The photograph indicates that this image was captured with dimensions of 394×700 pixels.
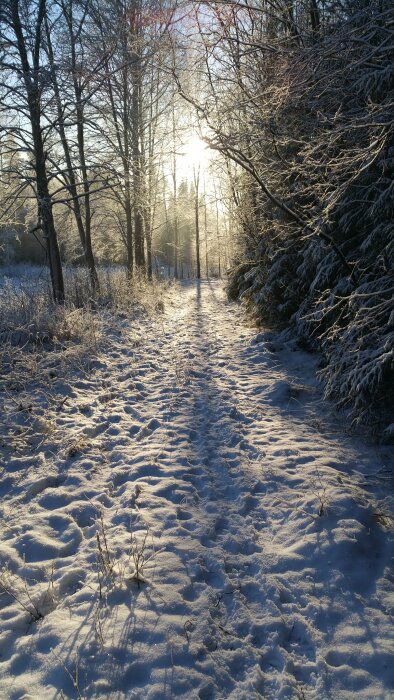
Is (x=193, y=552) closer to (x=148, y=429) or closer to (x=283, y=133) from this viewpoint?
(x=148, y=429)

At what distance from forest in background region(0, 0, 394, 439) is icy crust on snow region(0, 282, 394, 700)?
98 cm

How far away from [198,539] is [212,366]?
4.34 metres

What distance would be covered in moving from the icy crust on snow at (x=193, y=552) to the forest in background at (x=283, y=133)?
3.22ft

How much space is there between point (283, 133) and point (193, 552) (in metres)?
4.52

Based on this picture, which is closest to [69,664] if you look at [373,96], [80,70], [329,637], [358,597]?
[329,637]

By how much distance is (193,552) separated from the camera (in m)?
2.76

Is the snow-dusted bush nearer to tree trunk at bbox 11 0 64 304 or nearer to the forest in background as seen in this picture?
the forest in background

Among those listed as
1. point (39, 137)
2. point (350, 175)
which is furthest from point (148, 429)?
point (39, 137)

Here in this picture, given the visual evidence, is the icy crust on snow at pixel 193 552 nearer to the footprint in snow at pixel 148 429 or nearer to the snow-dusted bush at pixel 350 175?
the footprint in snow at pixel 148 429

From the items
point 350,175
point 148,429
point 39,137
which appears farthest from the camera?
point 39,137

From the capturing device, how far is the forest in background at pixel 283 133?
11.0ft

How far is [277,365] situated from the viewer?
21.6 feet

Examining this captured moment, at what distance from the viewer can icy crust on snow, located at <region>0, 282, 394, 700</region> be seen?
6.47 ft

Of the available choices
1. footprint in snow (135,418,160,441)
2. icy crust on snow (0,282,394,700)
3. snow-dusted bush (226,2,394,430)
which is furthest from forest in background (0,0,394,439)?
footprint in snow (135,418,160,441)
